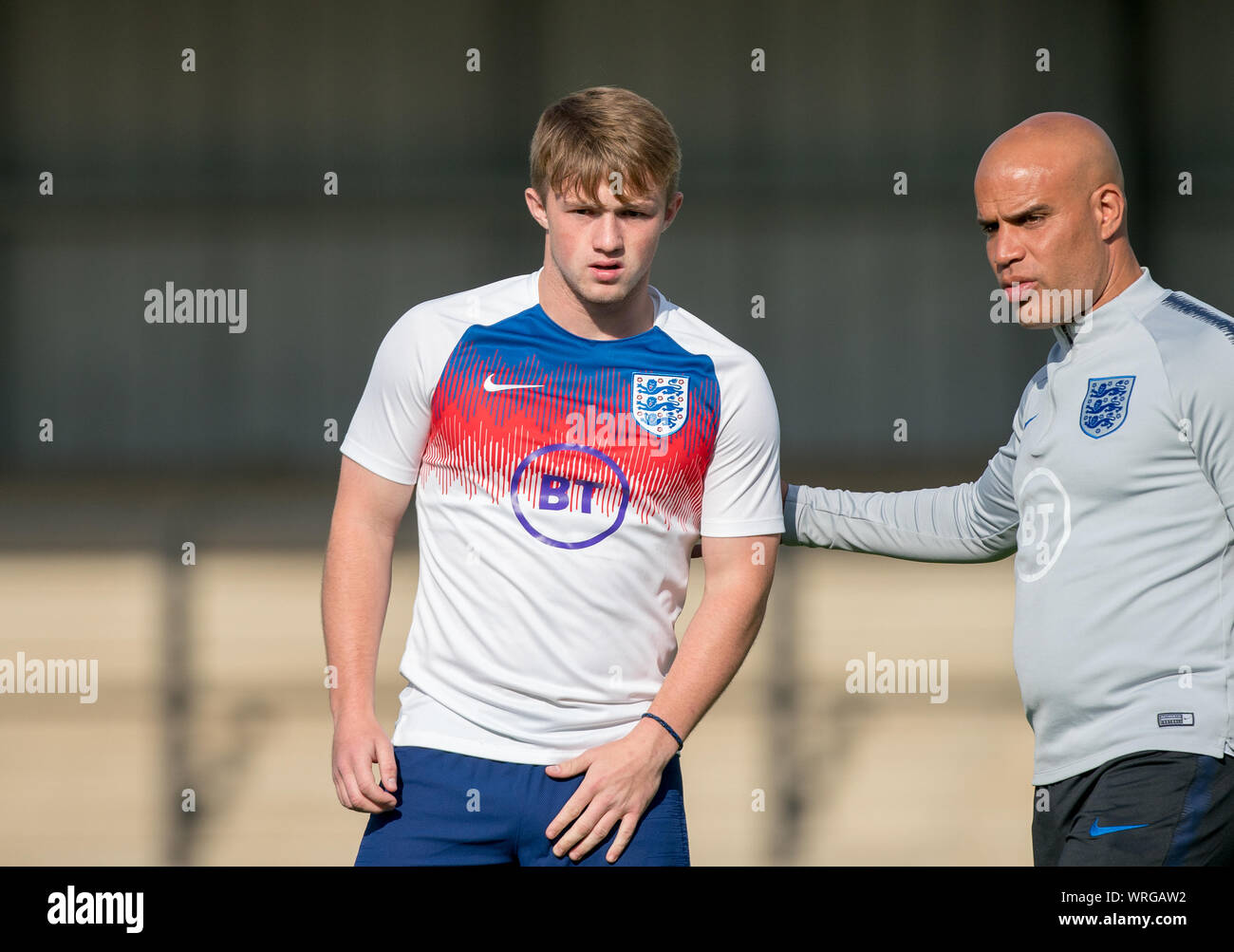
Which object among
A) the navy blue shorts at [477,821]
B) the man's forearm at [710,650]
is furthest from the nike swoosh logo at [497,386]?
the navy blue shorts at [477,821]

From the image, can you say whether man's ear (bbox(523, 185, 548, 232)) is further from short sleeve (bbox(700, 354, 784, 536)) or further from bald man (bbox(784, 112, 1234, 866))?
bald man (bbox(784, 112, 1234, 866))

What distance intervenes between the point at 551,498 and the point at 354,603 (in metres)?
0.29

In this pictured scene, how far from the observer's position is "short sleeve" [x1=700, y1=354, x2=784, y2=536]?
1.82 metres

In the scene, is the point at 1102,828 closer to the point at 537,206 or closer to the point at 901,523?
the point at 901,523

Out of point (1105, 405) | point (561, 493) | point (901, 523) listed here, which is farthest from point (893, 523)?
point (561, 493)

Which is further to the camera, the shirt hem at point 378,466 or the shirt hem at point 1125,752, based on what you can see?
the shirt hem at point 378,466

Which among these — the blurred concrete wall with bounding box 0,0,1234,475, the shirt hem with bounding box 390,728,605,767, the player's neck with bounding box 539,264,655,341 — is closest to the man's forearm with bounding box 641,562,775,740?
the shirt hem with bounding box 390,728,605,767

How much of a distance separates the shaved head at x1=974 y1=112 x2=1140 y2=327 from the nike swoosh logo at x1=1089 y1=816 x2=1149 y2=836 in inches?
26.4

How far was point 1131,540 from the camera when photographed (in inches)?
69.8

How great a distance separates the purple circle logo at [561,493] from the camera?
5.78 feet

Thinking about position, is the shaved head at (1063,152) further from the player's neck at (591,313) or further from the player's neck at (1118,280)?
the player's neck at (591,313)

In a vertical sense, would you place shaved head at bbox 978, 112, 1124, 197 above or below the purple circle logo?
above

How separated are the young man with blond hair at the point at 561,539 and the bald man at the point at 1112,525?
0.40 metres

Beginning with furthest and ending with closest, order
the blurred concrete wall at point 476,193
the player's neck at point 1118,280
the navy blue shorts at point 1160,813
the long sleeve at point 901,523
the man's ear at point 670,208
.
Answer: the blurred concrete wall at point 476,193 → the long sleeve at point 901,523 → the player's neck at point 1118,280 → the man's ear at point 670,208 → the navy blue shorts at point 1160,813
